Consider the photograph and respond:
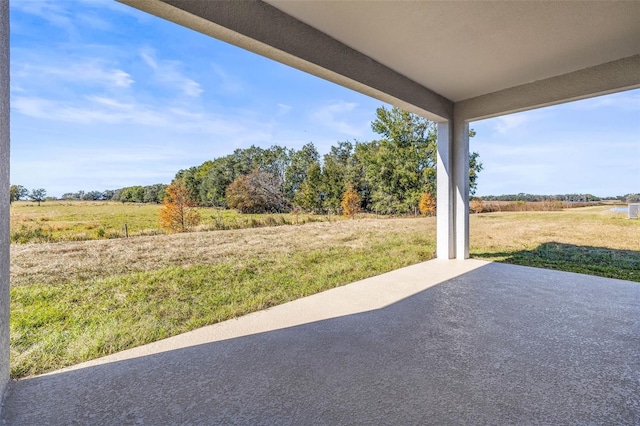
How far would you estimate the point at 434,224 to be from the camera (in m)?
5.19

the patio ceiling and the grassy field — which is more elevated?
the patio ceiling

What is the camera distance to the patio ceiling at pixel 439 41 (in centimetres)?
218

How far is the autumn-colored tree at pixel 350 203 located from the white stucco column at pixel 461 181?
1.70 m

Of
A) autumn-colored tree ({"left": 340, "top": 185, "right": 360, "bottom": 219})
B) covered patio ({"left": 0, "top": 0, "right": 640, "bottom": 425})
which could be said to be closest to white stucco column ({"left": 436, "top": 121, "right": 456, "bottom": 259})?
covered patio ({"left": 0, "top": 0, "right": 640, "bottom": 425})

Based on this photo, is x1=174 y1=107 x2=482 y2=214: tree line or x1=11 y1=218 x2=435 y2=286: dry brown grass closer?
x1=11 y1=218 x2=435 y2=286: dry brown grass

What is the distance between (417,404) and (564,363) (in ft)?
3.44

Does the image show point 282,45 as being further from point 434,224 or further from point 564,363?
point 434,224

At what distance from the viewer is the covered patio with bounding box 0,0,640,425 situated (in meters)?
1.41

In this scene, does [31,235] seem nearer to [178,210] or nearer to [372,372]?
[178,210]

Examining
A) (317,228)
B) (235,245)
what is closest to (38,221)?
(235,245)

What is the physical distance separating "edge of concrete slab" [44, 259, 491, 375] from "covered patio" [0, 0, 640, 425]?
2 centimetres

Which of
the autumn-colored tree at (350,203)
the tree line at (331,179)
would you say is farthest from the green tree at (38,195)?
the autumn-colored tree at (350,203)

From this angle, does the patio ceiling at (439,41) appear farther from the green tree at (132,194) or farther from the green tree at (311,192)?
the green tree at (132,194)

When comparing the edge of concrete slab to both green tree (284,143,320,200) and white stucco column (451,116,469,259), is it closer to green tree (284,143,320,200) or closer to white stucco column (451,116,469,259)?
white stucco column (451,116,469,259)
